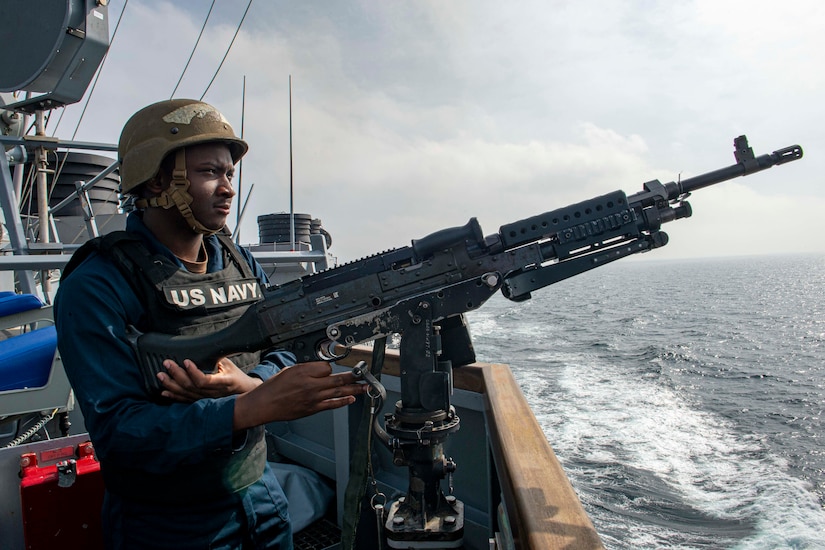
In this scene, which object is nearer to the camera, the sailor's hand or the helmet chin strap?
the sailor's hand

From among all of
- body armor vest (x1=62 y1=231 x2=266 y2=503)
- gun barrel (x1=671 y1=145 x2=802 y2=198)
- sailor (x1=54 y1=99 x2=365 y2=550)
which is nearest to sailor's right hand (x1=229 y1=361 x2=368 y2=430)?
sailor (x1=54 y1=99 x2=365 y2=550)

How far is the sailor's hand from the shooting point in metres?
1.79

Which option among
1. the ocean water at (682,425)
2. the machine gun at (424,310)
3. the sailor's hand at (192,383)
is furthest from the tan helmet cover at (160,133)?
the ocean water at (682,425)

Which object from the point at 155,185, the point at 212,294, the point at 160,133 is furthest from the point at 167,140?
the point at 212,294

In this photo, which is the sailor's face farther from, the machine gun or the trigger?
the trigger

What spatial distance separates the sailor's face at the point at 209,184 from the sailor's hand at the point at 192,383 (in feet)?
2.00

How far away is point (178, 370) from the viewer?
1.79 metres

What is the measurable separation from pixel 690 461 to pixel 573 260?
1181 centimetres

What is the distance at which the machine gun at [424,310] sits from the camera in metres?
2.35

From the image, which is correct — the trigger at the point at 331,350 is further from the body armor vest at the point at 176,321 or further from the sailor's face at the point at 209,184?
the sailor's face at the point at 209,184

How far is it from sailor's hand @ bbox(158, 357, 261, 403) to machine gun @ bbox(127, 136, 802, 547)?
15 cm

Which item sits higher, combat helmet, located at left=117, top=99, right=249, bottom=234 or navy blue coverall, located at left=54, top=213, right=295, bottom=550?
combat helmet, located at left=117, top=99, right=249, bottom=234

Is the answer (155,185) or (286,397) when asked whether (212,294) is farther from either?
(286,397)

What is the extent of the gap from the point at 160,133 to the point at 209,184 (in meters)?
0.26
